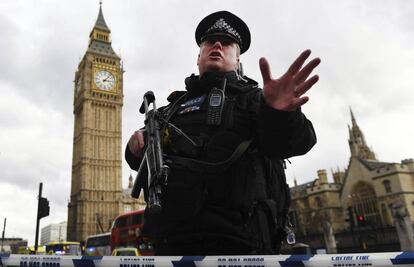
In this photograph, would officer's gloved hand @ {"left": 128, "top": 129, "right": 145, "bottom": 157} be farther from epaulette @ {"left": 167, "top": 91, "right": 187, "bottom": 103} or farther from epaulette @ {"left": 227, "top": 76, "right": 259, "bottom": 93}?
→ epaulette @ {"left": 227, "top": 76, "right": 259, "bottom": 93}

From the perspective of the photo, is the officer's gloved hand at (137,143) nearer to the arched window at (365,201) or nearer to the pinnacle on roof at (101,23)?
the arched window at (365,201)

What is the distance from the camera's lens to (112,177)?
223 ft

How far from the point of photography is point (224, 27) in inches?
119

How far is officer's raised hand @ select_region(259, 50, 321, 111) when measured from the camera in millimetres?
1973

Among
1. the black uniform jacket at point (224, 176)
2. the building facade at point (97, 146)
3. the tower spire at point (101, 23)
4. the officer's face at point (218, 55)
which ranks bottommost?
the black uniform jacket at point (224, 176)

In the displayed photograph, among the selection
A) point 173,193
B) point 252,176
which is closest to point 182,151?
point 173,193

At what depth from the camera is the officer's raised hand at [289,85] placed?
1973 millimetres

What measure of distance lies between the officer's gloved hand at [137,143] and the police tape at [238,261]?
927 mm

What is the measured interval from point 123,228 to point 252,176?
23.4 meters

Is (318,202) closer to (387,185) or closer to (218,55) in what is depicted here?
(387,185)

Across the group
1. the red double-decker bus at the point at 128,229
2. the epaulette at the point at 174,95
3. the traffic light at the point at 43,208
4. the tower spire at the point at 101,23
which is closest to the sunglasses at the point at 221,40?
the epaulette at the point at 174,95

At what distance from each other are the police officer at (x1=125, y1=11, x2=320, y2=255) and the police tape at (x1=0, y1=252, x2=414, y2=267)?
0.30 meters

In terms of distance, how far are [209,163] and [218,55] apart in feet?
3.56

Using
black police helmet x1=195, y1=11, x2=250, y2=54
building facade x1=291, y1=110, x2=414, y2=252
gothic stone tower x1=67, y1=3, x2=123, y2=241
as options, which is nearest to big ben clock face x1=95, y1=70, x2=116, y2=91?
gothic stone tower x1=67, y1=3, x2=123, y2=241
